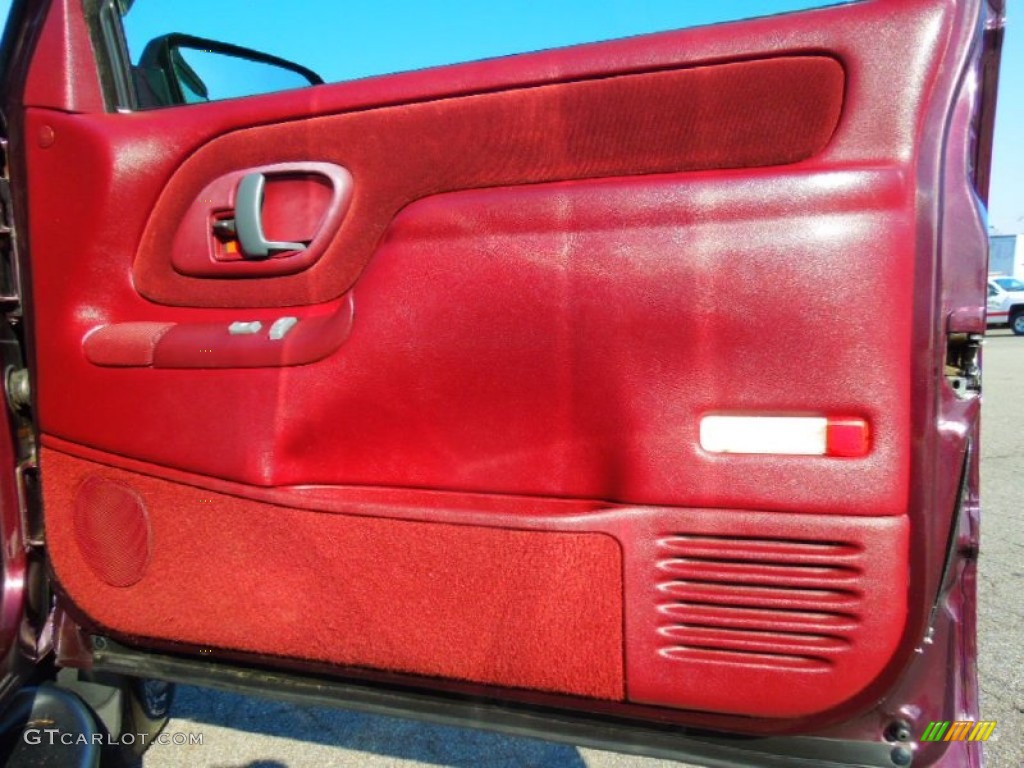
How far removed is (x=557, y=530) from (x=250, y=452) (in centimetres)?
56

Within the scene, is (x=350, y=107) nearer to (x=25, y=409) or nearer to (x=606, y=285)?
(x=606, y=285)

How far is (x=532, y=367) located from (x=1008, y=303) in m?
21.1

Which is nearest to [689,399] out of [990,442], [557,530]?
[557,530]

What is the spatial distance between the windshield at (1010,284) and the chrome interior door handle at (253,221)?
70.4 feet

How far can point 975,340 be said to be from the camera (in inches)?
48.5

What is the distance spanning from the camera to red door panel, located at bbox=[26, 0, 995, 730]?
107 centimetres

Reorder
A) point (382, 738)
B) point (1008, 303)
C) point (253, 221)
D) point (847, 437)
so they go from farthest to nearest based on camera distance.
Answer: point (1008, 303) < point (382, 738) < point (253, 221) < point (847, 437)

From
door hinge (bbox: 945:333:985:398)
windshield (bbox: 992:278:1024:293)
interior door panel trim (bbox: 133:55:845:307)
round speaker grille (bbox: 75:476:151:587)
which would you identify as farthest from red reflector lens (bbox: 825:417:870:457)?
windshield (bbox: 992:278:1024:293)

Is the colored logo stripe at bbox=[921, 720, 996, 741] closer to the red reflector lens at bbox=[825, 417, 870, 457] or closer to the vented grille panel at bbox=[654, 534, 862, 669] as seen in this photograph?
the vented grille panel at bbox=[654, 534, 862, 669]

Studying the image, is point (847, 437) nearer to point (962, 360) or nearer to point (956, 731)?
point (962, 360)

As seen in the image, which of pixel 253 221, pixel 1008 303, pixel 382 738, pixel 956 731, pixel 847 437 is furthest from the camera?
pixel 1008 303

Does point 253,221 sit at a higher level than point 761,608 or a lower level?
higher

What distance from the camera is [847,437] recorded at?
1.06 m

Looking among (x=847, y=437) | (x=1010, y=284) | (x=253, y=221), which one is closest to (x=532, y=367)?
(x=847, y=437)
